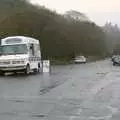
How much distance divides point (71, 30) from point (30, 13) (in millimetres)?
23399

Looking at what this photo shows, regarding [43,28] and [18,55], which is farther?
[43,28]

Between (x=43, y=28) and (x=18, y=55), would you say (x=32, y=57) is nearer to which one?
(x=18, y=55)

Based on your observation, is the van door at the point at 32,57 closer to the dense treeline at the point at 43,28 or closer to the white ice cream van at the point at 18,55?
the white ice cream van at the point at 18,55

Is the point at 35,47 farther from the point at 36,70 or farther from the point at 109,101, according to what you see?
the point at 109,101

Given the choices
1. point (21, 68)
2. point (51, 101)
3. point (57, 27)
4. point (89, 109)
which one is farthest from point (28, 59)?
point (57, 27)

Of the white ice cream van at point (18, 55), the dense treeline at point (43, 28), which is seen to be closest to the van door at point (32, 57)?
the white ice cream van at point (18, 55)

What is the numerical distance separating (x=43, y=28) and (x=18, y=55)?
44.4 m

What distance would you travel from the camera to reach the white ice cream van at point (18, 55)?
30547 mm

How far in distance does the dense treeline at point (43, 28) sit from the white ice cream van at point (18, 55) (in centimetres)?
3313

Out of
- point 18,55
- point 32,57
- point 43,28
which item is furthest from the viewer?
point 43,28

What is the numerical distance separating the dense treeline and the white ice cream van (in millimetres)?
33125

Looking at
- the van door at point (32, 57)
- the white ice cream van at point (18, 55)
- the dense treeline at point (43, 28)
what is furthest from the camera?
the dense treeline at point (43, 28)

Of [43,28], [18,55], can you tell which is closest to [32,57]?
[18,55]

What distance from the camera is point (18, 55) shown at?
102 ft
